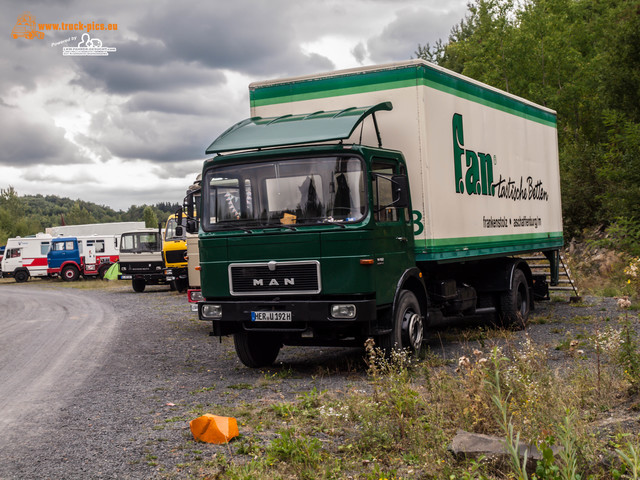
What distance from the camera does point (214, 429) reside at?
590cm

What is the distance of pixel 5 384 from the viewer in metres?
9.17

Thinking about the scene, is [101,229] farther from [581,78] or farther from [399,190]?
[399,190]

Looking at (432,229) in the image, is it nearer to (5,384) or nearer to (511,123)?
(511,123)

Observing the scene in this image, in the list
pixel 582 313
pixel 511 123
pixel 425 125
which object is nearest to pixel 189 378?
pixel 425 125

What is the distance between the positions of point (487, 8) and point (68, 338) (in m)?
27.1

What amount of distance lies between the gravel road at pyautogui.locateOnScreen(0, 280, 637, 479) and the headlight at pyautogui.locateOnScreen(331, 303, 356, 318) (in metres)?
0.79

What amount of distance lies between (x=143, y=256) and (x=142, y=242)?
56 cm

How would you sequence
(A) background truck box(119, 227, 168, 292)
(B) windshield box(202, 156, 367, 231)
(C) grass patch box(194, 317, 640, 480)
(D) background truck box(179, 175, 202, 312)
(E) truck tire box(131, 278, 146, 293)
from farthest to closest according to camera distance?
(E) truck tire box(131, 278, 146, 293)
(A) background truck box(119, 227, 168, 292)
(D) background truck box(179, 175, 202, 312)
(B) windshield box(202, 156, 367, 231)
(C) grass patch box(194, 317, 640, 480)

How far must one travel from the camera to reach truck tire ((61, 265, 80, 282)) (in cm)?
4147

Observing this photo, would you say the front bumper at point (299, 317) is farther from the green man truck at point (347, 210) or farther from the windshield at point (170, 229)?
the windshield at point (170, 229)

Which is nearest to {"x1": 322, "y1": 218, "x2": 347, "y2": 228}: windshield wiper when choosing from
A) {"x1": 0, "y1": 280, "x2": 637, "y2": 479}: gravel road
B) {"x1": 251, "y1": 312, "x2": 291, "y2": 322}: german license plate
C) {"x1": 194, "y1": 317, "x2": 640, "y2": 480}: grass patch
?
{"x1": 251, "y1": 312, "x2": 291, "y2": 322}: german license plate

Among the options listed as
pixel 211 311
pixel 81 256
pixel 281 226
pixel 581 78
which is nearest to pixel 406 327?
pixel 281 226

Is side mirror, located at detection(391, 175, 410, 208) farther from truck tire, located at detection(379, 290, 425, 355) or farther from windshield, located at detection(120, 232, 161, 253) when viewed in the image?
windshield, located at detection(120, 232, 161, 253)

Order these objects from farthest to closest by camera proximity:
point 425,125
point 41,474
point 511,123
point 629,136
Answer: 1. point 629,136
2. point 511,123
3. point 425,125
4. point 41,474
